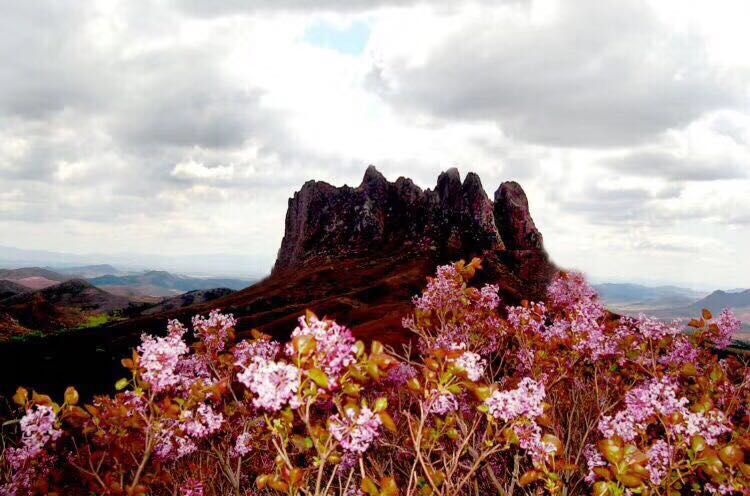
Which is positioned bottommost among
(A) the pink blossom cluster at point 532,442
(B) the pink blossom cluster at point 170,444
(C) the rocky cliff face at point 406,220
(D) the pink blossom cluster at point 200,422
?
(B) the pink blossom cluster at point 170,444

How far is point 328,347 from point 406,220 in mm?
101319

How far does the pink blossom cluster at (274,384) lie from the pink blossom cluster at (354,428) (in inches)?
28.5

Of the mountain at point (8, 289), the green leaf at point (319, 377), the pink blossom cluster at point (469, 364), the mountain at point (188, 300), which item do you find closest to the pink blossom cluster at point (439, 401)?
the pink blossom cluster at point (469, 364)

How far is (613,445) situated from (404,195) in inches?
4177

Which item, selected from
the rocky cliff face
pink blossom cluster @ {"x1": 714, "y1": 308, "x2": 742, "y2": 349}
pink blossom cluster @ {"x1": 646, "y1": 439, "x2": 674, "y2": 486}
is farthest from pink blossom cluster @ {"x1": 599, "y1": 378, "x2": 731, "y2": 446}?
the rocky cliff face

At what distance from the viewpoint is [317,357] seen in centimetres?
444

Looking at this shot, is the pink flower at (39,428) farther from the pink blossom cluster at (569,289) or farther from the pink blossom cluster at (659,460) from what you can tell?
the pink blossom cluster at (569,289)

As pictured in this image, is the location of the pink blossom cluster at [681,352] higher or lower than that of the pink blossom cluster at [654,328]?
lower

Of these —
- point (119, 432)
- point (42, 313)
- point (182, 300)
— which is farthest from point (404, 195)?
point (119, 432)

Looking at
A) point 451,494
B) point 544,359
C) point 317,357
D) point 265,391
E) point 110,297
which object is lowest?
point 110,297

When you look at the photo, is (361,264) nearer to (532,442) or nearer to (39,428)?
(532,442)

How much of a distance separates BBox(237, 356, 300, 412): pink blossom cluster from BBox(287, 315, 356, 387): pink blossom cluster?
0.21m

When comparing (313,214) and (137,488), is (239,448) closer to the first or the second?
(137,488)

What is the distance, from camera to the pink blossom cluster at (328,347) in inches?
176
